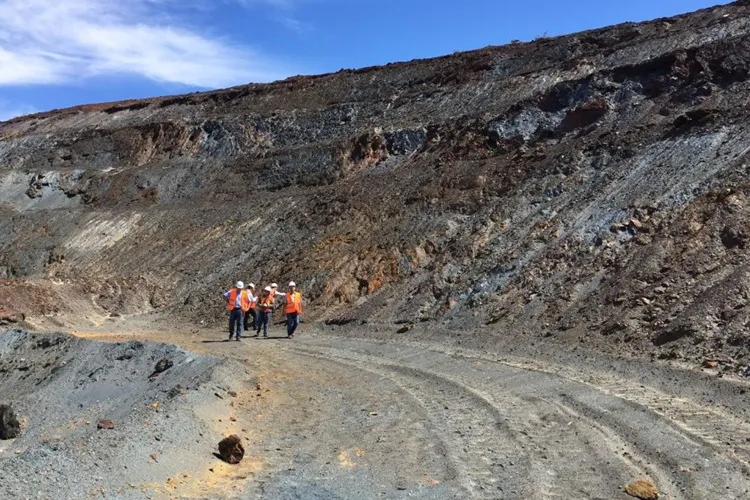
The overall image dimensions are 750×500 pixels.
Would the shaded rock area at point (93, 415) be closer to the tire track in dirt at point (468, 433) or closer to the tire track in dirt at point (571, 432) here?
the tire track in dirt at point (468, 433)

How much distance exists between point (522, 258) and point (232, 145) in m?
21.7

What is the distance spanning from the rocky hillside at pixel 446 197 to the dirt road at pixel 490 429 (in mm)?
2037

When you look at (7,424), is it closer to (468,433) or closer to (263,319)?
(468,433)

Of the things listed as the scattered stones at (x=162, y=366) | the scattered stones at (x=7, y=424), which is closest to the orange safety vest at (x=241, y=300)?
the scattered stones at (x=162, y=366)

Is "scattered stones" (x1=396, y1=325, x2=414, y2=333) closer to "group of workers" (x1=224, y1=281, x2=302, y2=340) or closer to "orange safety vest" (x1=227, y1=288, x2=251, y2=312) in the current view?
"group of workers" (x1=224, y1=281, x2=302, y2=340)

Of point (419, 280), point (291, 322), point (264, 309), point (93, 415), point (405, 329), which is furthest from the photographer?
point (419, 280)

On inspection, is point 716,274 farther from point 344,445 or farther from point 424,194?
point 424,194

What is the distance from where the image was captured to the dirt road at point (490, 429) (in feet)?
19.8

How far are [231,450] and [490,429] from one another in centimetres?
280

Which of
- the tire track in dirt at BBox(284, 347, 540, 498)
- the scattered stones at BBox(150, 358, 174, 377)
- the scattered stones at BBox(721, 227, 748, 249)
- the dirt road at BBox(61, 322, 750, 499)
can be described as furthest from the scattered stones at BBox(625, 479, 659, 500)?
the scattered stones at BBox(721, 227, 748, 249)

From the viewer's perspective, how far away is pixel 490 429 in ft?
25.3

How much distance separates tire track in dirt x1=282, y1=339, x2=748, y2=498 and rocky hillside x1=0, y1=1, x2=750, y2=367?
7.70 ft

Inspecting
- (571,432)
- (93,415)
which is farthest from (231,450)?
(93,415)

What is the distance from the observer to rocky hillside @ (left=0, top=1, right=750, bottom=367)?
13938 millimetres
